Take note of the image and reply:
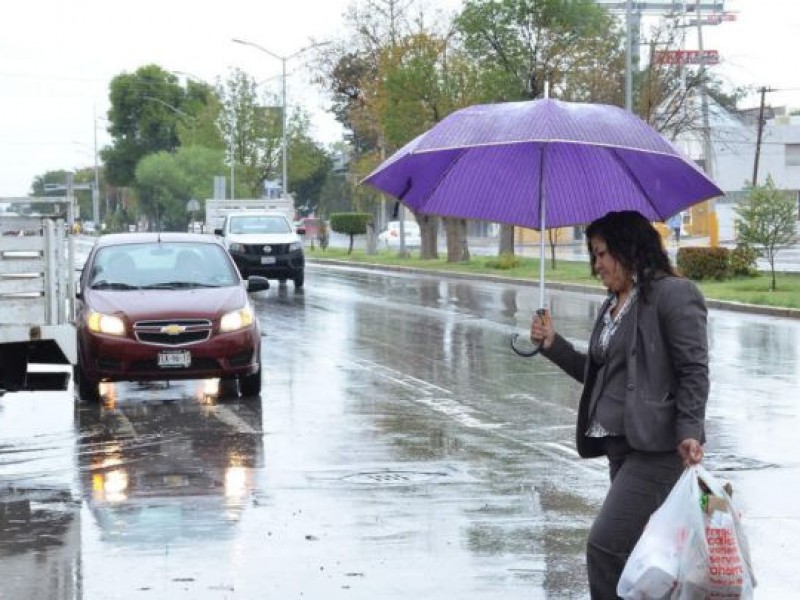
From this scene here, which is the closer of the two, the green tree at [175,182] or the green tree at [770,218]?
the green tree at [770,218]

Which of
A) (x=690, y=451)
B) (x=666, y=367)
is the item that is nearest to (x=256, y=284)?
(x=666, y=367)

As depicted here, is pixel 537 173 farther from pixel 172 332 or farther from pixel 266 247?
pixel 266 247

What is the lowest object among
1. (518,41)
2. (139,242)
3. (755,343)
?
(755,343)

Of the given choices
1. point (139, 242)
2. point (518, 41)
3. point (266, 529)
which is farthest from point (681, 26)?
point (266, 529)

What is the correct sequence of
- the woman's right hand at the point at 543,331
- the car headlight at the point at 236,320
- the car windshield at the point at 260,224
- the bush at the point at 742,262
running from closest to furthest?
the woman's right hand at the point at 543,331 < the car headlight at the point at 236,320 < the bush at the point at 742,262 < the car windshield at the point at 260,224

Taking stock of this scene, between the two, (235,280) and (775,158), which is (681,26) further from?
(775,158)

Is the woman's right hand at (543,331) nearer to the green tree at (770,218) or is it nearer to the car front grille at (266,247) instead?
the green tree at (770,218)

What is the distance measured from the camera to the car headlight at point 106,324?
1392 cm

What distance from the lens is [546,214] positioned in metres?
7.82

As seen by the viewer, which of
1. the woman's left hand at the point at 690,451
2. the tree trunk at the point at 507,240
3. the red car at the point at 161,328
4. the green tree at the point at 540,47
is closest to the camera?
the woman's left hand at the point at 690,451

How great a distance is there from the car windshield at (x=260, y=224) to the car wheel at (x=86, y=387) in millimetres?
22497

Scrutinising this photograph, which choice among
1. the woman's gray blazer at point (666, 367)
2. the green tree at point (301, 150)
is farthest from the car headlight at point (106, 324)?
the green tree at point (301, 150)

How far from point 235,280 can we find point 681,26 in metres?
35.7

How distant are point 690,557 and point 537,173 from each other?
2882 millimetres
